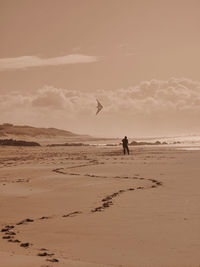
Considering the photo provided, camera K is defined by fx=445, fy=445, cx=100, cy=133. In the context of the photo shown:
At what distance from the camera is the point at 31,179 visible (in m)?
18.6

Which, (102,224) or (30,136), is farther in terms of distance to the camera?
(30,136)

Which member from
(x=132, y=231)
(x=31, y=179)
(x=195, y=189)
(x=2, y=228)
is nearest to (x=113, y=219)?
(x=132, y=231)

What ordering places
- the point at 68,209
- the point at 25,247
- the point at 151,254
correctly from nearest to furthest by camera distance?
the point at 151,254 → the point at 25,247 → the point at 68,209

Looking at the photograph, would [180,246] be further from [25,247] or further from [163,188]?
[163,188]

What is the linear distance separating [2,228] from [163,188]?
6.64 meters

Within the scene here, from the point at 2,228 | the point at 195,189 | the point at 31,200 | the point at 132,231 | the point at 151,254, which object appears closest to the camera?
the point at 151,254

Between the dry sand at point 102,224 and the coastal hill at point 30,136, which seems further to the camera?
the coastal hill at point 30,136

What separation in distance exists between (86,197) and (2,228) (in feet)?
13.8

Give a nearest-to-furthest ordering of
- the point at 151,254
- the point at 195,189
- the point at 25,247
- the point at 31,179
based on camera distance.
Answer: the point at 151,254
the point at 25,247
the point at 195,189
the point at 31,179

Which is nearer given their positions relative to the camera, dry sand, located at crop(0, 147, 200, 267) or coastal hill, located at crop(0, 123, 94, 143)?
dry sand, located at crop(0, 147, 200, 267)

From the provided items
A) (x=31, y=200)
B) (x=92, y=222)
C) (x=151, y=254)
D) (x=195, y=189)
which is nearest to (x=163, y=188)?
(x=195, y=189)

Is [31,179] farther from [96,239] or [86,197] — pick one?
[96,239]

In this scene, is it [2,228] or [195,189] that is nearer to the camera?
[2,228]

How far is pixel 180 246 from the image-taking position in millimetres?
7215
